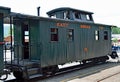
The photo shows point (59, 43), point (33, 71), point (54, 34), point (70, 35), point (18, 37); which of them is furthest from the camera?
point (70, 35)

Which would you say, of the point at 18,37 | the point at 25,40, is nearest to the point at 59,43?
the point at 25,40

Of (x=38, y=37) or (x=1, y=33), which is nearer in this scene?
(x=1, y=33)

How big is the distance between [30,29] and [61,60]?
2.44m

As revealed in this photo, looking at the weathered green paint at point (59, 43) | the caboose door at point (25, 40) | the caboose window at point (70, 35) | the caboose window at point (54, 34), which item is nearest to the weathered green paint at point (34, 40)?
the weathered green paint at point (59, 43)

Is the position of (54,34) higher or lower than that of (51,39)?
higher

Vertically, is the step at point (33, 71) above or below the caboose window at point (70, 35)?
below

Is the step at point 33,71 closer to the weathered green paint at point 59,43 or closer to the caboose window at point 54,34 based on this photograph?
the weathered green paint at point 59,43

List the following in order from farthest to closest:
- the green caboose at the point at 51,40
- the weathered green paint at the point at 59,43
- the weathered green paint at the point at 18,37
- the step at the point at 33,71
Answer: the weathered green paint at the point at 18,37 < the weathered green paint at the point at 59,43 < the green caboose at the point at 51,40 < the step at the point at 33,71

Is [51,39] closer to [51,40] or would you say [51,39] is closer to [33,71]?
[51,40]

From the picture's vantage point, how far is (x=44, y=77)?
11.2 metres

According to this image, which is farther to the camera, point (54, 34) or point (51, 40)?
point (54, 34)

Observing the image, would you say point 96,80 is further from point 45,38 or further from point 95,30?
point 95,30

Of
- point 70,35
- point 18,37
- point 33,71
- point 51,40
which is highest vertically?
point 70,35

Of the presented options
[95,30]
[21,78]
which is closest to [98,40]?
[95,30]
